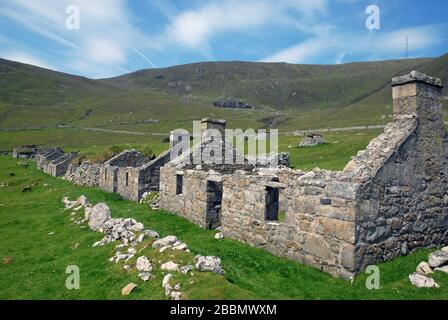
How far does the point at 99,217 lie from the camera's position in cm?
1609

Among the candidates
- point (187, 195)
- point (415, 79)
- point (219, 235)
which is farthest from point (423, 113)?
point (187, 195)

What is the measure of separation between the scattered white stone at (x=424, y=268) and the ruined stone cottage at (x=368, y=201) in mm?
811

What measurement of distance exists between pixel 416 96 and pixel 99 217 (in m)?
13.3

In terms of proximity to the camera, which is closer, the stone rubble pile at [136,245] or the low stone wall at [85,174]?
the stone rubble pile at [136,245]

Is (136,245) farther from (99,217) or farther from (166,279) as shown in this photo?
(99,217)

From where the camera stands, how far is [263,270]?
34.2 feet

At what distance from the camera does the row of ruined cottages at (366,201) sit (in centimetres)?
978

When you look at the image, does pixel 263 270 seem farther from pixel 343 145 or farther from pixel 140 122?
pixel 140 122

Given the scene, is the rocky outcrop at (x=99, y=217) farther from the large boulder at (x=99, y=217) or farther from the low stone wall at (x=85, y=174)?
the low stone wall at (x=85, y=174)

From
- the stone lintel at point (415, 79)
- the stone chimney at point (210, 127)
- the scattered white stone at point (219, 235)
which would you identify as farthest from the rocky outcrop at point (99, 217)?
the stone lintel at point (415, 79)

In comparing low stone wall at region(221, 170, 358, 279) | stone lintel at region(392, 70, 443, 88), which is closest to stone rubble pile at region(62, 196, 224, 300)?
low stone wall at region(221, 170, 358, 279)

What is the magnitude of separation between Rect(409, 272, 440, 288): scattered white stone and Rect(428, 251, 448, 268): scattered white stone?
0.80 m

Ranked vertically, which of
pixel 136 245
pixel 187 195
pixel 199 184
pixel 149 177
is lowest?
pixel 136 245
